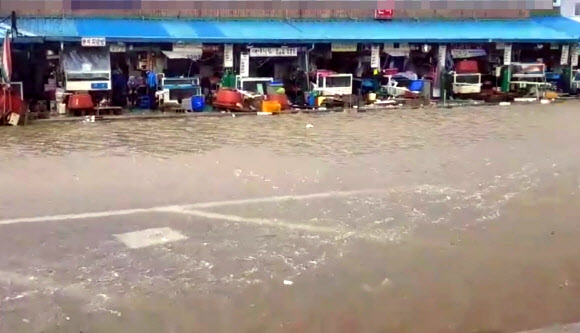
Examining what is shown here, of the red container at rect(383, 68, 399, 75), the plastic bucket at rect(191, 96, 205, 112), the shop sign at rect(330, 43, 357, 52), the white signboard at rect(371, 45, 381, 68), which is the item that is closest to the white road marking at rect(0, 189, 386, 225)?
the plastic bucket at rect(191, 96, 205, 112)

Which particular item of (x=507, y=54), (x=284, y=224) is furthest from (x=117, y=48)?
(x=284, y=224)

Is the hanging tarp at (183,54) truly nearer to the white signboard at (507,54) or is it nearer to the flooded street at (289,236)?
the flooded street at (289,236)

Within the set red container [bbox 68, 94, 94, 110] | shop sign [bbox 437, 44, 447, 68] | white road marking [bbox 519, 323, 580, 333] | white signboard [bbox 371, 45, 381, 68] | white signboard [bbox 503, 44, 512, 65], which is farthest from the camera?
white signboard [bbox 503, 44, 512, 65]

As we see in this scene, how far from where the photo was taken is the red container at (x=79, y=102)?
2334 centimetres

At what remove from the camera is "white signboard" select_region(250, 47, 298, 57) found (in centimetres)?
2703

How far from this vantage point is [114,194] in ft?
37.8

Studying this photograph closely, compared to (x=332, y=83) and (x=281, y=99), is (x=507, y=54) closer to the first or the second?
(x=332, y=83)

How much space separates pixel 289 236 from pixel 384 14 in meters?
23.1

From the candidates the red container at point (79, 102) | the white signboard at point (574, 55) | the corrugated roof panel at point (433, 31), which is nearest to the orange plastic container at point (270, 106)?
the corrugated roof panel at point (433, 31)

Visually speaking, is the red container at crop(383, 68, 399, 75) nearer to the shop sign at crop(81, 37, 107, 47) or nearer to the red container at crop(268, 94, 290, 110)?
the red container at crop(268, 94, 290, 110)

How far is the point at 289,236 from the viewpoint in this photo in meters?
9.12

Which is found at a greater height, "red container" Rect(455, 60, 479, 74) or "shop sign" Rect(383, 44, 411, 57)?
"shop sign" Rect(383, 44, 411, 57)

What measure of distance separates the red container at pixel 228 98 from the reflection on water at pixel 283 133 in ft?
5.55

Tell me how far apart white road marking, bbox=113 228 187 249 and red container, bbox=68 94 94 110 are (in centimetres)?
1496
